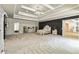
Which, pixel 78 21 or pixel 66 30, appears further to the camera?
pixel 66 30

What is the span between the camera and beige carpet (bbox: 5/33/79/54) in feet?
8.14

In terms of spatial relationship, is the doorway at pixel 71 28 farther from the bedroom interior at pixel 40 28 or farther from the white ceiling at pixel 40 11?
the white ceiling at pixel 40 11

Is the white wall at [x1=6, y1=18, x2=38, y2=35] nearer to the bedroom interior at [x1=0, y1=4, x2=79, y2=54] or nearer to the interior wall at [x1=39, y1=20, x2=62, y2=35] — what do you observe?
the bedroom interior at [x1=0, y1=4, x2=79, y2=54]

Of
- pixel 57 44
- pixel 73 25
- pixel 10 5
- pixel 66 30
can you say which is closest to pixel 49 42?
pixel 57 44

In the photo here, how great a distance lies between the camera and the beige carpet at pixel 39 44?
2.48m

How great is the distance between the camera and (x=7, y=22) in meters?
2.56

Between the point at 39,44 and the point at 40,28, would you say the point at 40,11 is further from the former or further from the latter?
the point at 39,44

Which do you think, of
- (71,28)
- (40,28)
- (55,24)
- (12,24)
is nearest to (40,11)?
(40,28)

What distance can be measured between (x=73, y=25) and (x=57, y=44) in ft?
2.49

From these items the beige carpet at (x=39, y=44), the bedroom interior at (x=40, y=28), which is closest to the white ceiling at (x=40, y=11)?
the bedroom interior at (x=40, y=28)

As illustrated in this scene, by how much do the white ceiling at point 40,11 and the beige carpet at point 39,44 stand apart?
59cm

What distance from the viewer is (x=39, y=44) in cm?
266
